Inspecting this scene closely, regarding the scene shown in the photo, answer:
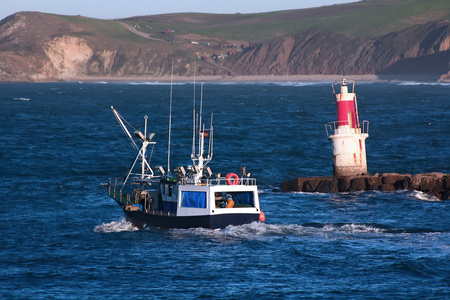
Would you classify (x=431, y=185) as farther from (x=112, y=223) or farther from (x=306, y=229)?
(x=112, y=223)

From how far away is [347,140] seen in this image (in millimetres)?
49750

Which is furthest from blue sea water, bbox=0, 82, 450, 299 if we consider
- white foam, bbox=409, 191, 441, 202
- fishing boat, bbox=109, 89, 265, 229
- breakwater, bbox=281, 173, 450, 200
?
breakwater, bbox=281, 173, 450, 200

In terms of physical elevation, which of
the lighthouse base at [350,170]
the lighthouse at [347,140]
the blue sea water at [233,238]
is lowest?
the blue sea water at [233,238]

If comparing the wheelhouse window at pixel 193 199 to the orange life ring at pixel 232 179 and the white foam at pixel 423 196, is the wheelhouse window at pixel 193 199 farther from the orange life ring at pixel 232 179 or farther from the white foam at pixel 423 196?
the white foam at pixel 423 196

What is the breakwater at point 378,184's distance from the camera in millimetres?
47500

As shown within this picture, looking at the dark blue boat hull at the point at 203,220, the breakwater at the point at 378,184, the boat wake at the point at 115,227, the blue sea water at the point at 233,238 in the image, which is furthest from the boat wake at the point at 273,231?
the breakwater at the point at 378,184

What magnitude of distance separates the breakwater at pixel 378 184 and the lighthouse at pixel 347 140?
0.92m

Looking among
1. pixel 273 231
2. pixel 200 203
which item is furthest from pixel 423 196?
pixel 200 203

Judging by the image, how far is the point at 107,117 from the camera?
114 m

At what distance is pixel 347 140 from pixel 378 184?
3.56 metres

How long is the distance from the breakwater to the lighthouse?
0.92 metres

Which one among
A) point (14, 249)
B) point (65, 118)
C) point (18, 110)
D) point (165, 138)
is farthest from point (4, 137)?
point (14, 249)

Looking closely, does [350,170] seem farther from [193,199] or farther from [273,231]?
[193,199]

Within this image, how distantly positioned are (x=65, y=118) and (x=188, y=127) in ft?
75.6
